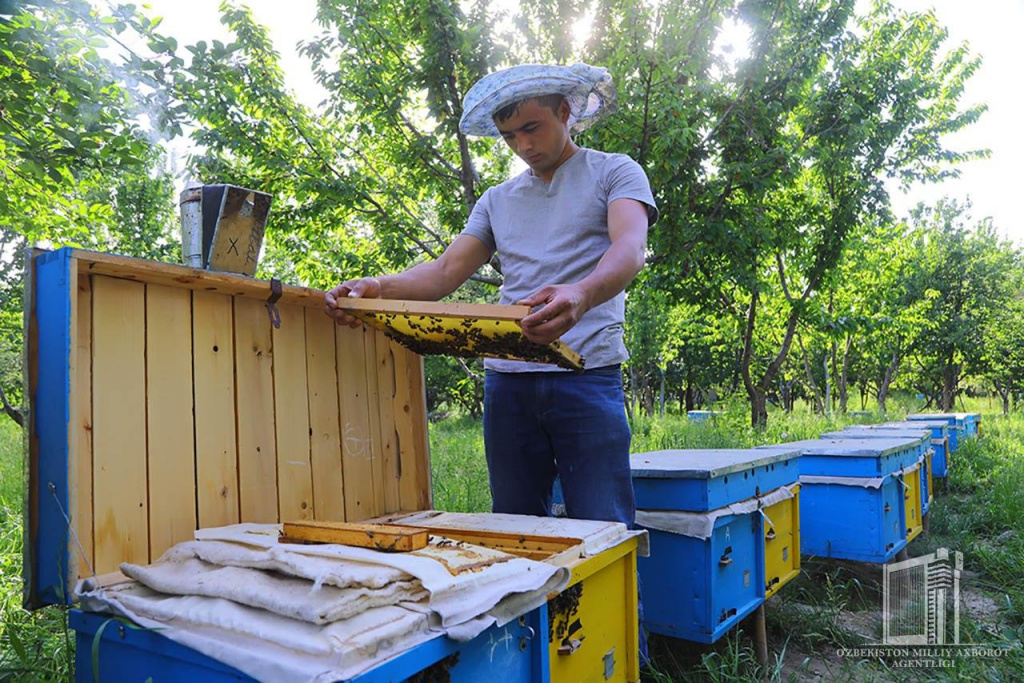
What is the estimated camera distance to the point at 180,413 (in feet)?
5.39

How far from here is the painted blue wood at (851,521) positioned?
3.50 metres

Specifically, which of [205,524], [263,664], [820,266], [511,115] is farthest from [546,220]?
[820,266]

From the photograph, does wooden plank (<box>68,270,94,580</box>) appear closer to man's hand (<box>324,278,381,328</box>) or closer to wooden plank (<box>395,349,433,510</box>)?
man's hand (<box>324,278,381,328</box>)

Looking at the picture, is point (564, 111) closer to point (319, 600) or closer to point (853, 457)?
point (319, 600)

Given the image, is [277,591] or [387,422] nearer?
[277,591]

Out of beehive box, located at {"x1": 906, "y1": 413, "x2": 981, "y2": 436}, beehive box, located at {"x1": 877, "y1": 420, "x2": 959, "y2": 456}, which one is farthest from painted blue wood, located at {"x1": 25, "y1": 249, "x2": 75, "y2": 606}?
beehive box, located at {"x1": 906, "y1": 413, "x2": 981, "y2": 436}

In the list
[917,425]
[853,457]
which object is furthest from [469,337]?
[917,425]

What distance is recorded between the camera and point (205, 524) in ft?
5.51

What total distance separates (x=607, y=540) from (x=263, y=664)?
887mm

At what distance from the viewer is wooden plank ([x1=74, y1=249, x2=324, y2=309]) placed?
144 cm

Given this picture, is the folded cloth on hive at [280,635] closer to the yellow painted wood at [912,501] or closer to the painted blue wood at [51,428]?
the painted blue wood at [51,428]

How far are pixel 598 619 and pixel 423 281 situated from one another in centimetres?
109

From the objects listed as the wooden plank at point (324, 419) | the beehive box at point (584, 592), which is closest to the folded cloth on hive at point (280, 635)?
the beehive box at point (584, 592)

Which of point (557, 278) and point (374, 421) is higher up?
point (557, 278)
